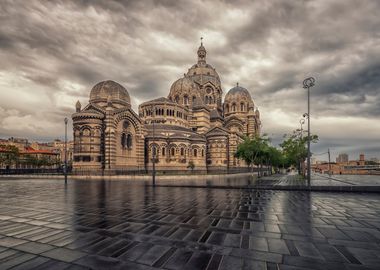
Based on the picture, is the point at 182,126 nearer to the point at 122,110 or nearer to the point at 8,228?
the point at 122,110

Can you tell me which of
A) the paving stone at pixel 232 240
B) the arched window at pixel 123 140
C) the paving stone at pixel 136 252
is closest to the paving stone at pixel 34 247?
→ the paving stone at pixel 136 252

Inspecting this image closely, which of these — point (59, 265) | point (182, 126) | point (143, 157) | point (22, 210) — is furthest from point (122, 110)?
point (59, 265)

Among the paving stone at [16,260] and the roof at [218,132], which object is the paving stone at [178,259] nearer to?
the paving stone at [16,260]

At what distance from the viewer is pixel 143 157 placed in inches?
1796

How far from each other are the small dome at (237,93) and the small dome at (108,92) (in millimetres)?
39058

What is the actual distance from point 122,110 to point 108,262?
40.7m

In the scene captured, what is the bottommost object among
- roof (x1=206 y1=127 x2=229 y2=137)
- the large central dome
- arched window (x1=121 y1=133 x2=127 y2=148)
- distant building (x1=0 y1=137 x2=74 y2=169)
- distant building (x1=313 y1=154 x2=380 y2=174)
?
distant building (x1=313 y1=154 x2=380 y2=174)

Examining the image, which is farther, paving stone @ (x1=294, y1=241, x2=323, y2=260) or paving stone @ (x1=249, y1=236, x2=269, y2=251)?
paving stone @ (x1=249, y1=236, x2=269, y2=251)

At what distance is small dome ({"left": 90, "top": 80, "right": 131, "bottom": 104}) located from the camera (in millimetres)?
48812

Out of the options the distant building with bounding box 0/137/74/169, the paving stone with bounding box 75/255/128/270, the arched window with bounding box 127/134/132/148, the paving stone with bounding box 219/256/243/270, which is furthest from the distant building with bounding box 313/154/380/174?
the distant building with bounding box 0/137/74/169

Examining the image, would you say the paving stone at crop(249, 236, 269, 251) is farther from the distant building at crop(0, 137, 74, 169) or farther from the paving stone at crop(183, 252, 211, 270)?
the distant building at crop(0, 137, 74, 169)

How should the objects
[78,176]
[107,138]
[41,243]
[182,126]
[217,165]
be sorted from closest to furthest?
[41,243]
[78,176]
[107,138]
[217,165]
[182,126]

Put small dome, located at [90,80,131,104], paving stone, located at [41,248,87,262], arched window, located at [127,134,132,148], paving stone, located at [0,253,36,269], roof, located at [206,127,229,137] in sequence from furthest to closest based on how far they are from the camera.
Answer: roof, located at [206,127,229,137], small dome, located at [90,80,131,104], arched window, located at [127,134,132,148], paving stone, located at [41,248,87,262], paving stone, located at [0,253,36,269]

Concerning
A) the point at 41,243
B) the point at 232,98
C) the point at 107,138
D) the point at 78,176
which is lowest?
the point at 78,176
